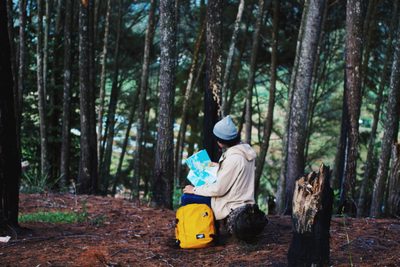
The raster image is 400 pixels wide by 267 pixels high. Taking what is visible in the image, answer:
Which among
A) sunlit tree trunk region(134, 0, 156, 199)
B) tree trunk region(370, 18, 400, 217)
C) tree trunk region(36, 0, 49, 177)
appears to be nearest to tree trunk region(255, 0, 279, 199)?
sunlit tree trunk region(134, 0, 156, 199)

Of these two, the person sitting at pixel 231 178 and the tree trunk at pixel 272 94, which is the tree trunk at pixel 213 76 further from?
the tree trunk at pixel 272 94

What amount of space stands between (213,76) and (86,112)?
3.39 meters

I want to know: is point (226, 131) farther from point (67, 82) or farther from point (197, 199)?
point (67, 82)

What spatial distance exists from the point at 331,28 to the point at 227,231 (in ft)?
40.4

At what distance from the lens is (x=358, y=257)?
533cm

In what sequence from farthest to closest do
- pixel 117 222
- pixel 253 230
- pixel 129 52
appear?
pixel 129 52
pixel 117 222
pixel 253 230

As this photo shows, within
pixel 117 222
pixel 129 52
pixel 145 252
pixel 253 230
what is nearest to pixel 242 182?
pixel 253 230

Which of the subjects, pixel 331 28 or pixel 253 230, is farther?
pixel 331 28

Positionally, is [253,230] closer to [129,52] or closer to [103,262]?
[103,262]

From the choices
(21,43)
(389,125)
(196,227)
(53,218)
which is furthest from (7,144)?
(389,125)

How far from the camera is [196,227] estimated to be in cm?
578

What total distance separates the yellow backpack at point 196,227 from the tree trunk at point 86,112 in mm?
5150

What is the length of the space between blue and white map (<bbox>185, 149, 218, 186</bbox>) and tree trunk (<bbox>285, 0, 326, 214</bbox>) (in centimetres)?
264

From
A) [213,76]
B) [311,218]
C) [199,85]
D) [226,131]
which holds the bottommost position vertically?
[311,218]
